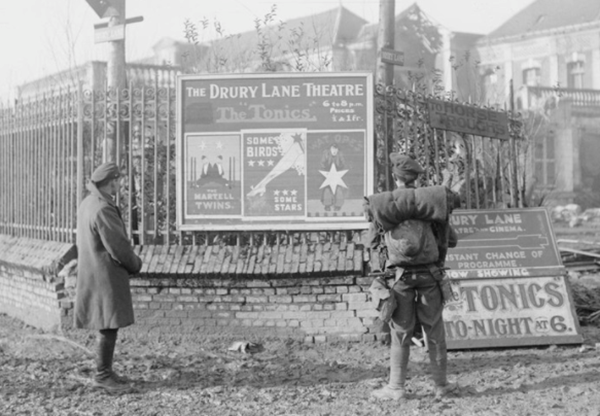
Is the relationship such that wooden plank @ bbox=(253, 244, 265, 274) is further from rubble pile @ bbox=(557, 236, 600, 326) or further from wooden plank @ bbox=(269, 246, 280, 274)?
rubble pile @ bbox=(557, 236, 600, 326)

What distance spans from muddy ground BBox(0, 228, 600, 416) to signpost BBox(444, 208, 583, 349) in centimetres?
18

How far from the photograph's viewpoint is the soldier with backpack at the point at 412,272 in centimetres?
544

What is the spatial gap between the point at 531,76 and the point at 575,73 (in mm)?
2275

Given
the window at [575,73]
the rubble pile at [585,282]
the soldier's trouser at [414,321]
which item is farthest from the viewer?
the window at [575,73]

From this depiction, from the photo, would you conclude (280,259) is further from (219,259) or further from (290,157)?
(290,157)

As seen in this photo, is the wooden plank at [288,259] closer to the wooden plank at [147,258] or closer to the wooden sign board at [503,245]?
the wooden plank at [147,258]

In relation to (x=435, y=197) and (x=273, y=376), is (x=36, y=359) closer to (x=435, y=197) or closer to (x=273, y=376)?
(x=273, y=376)

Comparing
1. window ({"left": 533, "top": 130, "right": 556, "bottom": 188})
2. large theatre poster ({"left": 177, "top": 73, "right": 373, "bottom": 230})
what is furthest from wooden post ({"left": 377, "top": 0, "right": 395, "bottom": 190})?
window ({"left": 533, "top": 130, "right": 556, "bottom": 188})

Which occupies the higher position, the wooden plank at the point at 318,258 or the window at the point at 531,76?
the window at the point at 531,76

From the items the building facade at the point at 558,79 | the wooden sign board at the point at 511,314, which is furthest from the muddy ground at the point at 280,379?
the building facade at the point at 558,79

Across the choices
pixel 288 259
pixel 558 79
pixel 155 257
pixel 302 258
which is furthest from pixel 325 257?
pixel 558 79

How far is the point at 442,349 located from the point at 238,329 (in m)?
2.58

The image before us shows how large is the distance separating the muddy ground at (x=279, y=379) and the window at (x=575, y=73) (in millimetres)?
35003

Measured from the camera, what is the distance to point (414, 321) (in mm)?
5535
